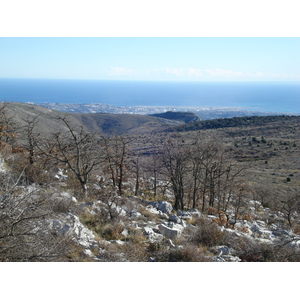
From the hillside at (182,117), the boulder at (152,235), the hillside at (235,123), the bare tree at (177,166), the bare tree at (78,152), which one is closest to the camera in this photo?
the boulder at (152,235)

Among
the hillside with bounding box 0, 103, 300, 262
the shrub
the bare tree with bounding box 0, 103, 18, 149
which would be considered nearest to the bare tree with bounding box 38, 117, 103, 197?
the hillside with bounding box 0, 103, 300, 262

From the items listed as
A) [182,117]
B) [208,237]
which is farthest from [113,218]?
[182,117]

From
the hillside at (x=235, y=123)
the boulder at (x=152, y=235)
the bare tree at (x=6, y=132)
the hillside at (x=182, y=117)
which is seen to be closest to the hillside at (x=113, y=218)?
the boulder at (x=152, y=235)

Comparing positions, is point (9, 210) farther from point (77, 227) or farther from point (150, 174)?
point (150, 174)

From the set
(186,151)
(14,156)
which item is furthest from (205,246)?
(14,156)

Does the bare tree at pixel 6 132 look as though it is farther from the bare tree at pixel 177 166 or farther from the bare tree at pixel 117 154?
the bare tree at pixel 177 166

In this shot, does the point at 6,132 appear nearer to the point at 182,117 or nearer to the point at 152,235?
the point at 152,235

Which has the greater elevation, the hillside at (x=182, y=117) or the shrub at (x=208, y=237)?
the hillside at (x=182, y=117)

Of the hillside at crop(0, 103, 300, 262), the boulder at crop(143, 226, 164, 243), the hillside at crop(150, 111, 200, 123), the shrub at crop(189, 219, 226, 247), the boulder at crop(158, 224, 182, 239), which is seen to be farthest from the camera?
the hillside at crop(150, 111, 200, 123)

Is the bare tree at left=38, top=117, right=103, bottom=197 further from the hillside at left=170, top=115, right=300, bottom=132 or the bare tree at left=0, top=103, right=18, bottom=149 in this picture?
the hillside at left=170, top=115, right=300, bottom=132

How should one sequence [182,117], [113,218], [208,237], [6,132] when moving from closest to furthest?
[208,237] → [113,218] → [6,132] → [182,117]

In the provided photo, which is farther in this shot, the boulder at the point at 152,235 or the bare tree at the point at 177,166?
the bare tree at the point at 177,166
